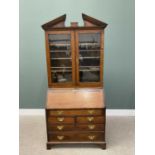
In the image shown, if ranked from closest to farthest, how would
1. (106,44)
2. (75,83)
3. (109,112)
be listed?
1. (75,83)
2. (106,44)
3. (109,112)

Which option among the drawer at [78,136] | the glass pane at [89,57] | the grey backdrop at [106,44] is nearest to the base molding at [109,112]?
the grey backdrop at [106,44]

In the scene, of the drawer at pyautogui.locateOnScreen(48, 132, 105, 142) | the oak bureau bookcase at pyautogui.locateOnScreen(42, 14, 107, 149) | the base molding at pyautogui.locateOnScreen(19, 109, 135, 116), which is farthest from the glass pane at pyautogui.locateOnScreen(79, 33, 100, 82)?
the base molding at pyautogui.locateOnScreen(19, 109, 135, 116)

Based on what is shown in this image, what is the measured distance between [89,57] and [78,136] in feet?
3.15

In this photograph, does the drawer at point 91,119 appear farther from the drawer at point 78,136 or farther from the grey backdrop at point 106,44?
the grey backdrop at point 106,44

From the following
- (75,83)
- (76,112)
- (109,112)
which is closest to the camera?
(76,112)

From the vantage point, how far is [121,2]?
3.32 metres

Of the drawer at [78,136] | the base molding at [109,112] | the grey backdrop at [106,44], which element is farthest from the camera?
the base molding at [109,112]

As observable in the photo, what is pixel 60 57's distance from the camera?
2.76m

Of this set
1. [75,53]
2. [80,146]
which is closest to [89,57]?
[75,53]

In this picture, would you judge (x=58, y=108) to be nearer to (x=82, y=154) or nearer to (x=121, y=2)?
(x=82, y=154)

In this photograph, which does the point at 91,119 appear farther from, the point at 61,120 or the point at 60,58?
the point at 60,58

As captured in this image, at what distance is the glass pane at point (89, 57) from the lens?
270cm
